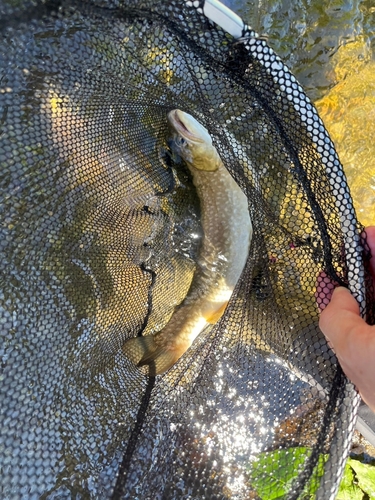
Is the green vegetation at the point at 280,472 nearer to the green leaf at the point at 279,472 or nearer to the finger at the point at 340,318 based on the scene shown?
the green leaf at the point at 279,472

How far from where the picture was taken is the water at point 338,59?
2.50 m

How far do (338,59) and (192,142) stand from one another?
138cm

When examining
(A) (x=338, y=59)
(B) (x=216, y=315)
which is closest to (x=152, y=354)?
(B) (x=216, y=315)

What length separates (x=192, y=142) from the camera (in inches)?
71.7

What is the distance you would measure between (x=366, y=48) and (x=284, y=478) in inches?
100.0

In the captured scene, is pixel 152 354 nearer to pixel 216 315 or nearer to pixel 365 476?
pixel 216 315

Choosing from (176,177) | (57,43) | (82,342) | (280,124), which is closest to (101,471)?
(82,342)

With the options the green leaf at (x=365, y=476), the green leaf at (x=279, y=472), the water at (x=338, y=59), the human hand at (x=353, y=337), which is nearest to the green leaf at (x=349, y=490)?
the green leaf at (x=365, y=476)

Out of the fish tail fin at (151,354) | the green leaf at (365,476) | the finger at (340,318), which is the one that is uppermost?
the finger at (340,318)

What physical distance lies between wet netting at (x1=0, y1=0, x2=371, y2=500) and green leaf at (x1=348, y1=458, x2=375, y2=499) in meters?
1.12

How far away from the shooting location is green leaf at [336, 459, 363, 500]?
7.52 ft

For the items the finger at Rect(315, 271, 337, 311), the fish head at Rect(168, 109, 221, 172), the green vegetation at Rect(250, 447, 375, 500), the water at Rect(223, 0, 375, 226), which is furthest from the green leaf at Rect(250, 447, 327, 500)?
the water at Rect(223, 0, 375, 226)

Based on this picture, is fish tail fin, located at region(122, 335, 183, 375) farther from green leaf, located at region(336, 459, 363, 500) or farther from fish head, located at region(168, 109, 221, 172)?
green leaf, located at region(336, 459, 363, 500)

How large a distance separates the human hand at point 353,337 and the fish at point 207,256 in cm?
58
